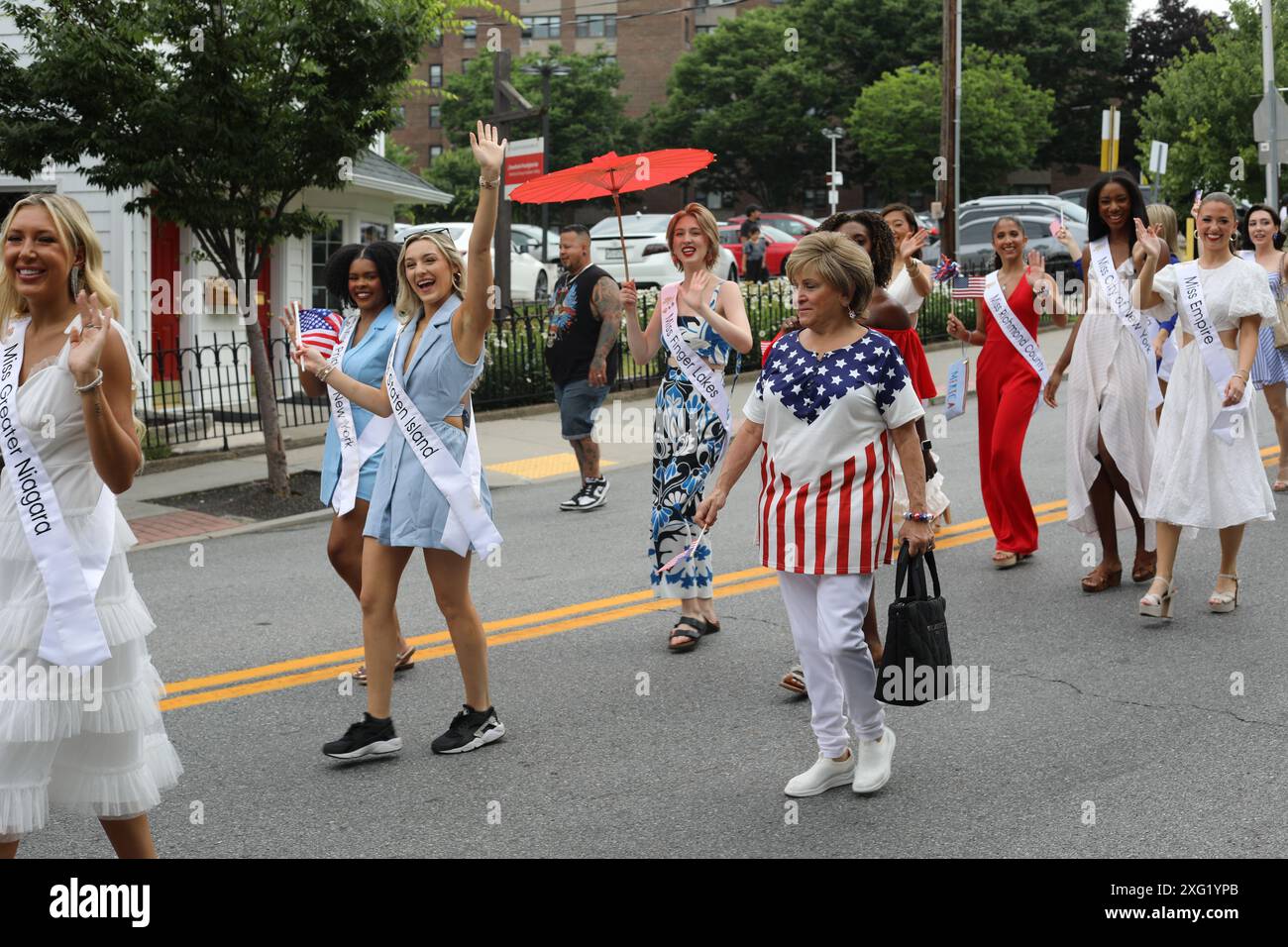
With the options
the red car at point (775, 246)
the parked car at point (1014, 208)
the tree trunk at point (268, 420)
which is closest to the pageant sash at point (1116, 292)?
the tree trunk at point (268, 420)

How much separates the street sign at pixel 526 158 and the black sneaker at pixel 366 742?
1351cm

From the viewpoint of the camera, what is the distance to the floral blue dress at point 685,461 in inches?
284

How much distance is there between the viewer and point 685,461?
7.21m

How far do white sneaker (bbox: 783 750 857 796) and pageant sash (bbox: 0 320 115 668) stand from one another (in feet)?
7.72

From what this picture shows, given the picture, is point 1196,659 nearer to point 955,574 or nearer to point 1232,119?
point 955,574

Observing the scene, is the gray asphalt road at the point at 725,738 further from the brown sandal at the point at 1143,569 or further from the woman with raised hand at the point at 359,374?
the woman with raised hand at the point at 359,374

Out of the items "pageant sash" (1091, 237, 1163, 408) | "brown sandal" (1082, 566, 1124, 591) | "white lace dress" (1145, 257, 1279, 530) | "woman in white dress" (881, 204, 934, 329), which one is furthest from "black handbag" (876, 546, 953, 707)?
"pageant sash" (1091, 237, 1163, 408)

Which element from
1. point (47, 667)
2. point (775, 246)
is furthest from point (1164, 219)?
point (775, 246)

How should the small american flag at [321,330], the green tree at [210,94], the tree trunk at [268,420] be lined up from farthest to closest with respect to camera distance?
the tree trunk at [268,420] < the green tree at [210,94] < the small american flag at [321,330]

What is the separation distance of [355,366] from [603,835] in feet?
7.20

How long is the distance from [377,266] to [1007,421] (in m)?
3.91

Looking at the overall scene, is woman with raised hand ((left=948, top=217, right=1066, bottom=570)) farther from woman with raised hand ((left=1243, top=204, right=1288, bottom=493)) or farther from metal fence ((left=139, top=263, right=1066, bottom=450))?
metal fence ((left=139, top=263, right=1066, bottom=450))

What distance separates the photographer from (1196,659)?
22.4 ft
